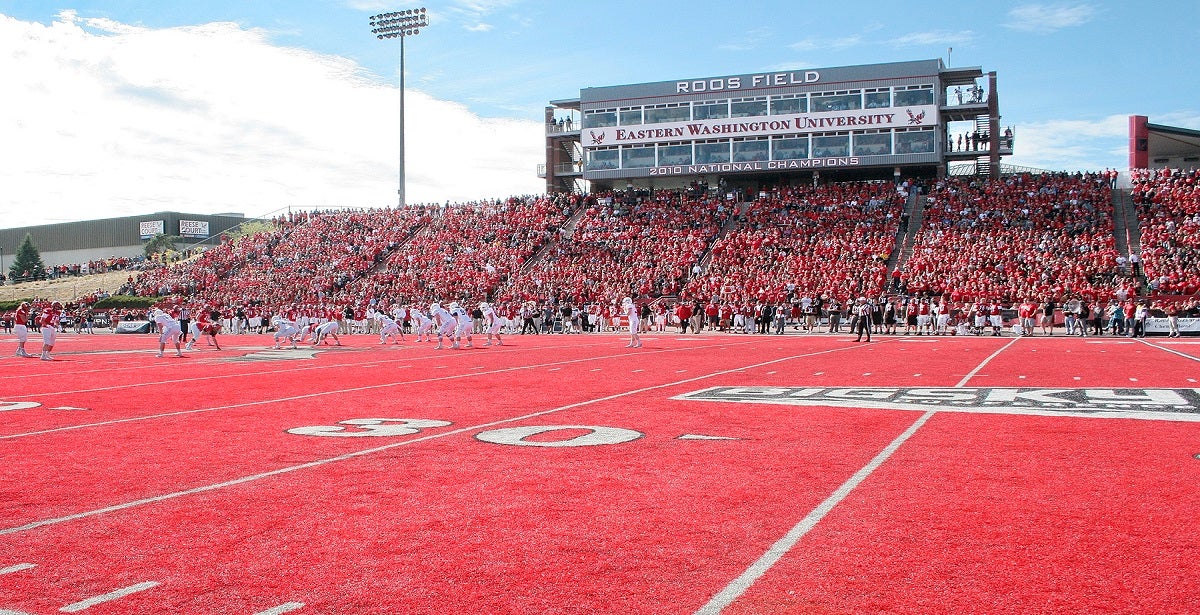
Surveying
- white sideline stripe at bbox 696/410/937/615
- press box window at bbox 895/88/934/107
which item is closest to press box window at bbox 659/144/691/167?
press box window at bbox 895/88/934/107

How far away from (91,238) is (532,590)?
330 feet

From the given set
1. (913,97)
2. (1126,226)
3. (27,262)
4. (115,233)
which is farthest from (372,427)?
(115,233)

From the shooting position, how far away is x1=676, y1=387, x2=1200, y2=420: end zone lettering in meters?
10.2

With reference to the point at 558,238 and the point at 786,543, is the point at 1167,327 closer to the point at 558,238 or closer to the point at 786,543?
the point at 558,238

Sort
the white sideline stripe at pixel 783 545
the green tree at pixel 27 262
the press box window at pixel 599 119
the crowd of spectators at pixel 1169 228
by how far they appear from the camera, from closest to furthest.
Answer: the white sideline stripe at pixel 783 545 < the crowd of spectators at pixel 1169 228 < the press box window at pixel 599 119 < the green tree at pixel 27 262

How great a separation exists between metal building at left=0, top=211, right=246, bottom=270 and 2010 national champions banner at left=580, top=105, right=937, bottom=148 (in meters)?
49.0

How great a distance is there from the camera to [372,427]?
9.11 metres

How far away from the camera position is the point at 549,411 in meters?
10.4

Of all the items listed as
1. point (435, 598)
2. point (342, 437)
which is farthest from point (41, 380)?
point (435, 598)

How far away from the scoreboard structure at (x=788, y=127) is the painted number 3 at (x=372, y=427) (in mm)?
43691

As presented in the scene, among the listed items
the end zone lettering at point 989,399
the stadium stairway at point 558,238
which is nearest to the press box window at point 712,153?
the stadium stairway at point 558,238

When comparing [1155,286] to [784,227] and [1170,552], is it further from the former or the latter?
[1170,552]

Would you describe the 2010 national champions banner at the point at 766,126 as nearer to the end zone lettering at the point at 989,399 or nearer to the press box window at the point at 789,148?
the press box window at the point at 789,148

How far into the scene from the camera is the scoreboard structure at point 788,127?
160 ft
